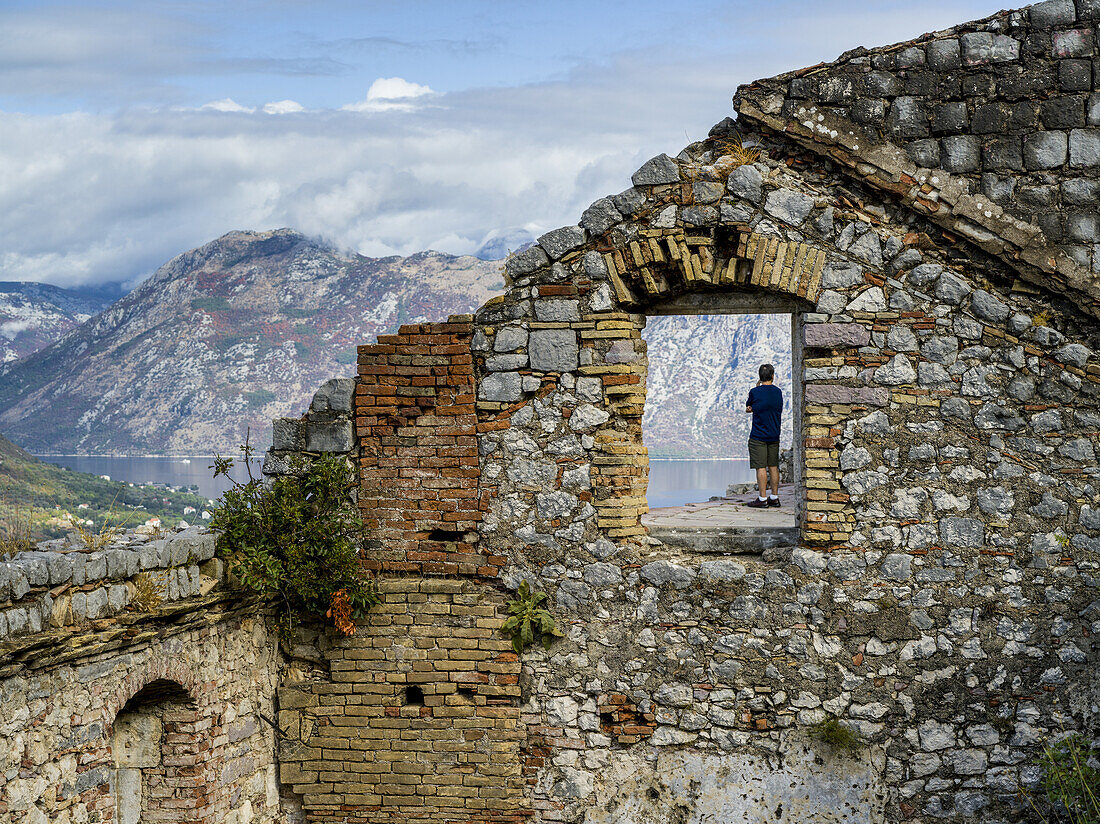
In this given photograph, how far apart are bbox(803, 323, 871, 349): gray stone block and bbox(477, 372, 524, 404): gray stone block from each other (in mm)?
1955

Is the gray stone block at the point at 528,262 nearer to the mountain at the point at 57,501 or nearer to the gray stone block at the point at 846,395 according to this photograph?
the gray stone block at the point at 846,395

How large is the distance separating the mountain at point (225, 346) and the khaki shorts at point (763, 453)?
31.8 meters

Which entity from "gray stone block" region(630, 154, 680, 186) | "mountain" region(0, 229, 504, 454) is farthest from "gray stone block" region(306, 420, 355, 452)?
"mountain" region(0, 229, 504, 454)

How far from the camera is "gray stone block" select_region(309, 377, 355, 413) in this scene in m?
6.57

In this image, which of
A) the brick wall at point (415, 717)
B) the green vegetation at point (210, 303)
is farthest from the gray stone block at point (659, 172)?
the green vegetation at point (210, 303)

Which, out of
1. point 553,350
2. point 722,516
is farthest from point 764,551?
point 553,350

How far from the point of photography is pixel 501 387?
6.47m

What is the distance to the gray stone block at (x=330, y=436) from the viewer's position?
655cm

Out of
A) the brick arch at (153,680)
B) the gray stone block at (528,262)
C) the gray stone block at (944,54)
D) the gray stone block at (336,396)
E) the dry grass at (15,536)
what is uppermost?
the gray stone block at (944,54)

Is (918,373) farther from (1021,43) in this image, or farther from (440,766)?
(440,766)

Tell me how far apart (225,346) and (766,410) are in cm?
4368

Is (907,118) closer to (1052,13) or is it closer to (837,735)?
(1052,13)

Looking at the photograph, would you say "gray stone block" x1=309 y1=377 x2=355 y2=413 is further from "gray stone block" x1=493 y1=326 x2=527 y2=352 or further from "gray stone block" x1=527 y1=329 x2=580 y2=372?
"gray stone block" x1=527 y1=329 x2=580 y2=372

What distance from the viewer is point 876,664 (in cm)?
607
